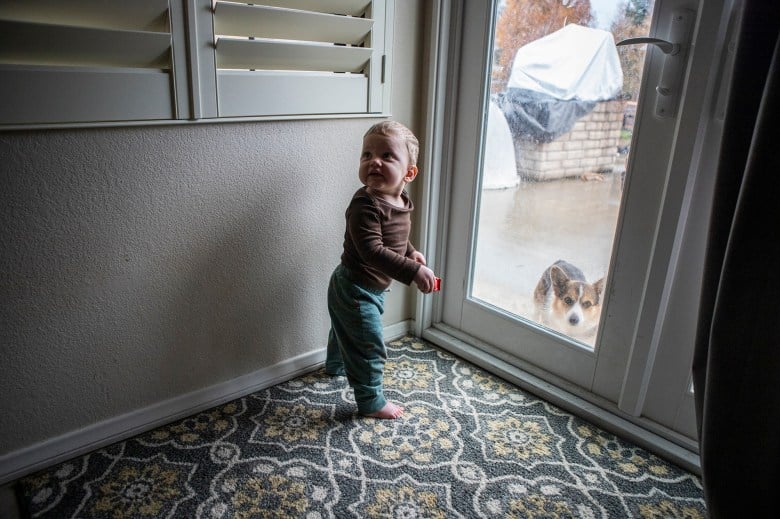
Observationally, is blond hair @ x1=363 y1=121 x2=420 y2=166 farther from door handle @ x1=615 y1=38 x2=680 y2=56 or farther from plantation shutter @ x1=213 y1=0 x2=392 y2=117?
door handle @ x1=615 y1=38 x2=680 y2=56

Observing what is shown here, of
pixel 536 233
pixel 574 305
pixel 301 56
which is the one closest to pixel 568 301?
pixel 574 305

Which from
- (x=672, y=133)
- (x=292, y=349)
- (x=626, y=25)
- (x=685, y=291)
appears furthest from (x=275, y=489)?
(x=626, y=25)

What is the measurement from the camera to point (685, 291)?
1.37 metres

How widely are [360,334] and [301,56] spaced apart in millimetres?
756

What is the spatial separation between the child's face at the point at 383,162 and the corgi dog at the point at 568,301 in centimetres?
57

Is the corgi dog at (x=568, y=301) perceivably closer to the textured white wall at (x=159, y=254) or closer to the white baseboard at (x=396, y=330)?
the white baseboard at (x=396, y=330)

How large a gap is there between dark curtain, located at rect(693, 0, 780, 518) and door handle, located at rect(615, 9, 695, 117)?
0.27 meters

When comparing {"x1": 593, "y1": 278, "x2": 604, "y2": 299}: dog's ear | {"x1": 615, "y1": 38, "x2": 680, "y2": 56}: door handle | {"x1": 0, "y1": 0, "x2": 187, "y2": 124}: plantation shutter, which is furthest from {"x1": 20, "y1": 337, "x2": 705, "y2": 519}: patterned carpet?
{"x1": 615, "y1": 38, "x2": 680, "y2": 56}: door handle

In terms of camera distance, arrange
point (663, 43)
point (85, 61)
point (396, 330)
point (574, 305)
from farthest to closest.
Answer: point (396, 330), point (574, 305), point (663, 43), point (85, 61)

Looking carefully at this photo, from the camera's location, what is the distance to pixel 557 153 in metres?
1.58

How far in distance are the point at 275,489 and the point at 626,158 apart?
1189 mm

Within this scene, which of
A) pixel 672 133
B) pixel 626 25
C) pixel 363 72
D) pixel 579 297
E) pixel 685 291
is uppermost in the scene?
pixel 626 25

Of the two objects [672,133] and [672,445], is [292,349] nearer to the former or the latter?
[672,445]

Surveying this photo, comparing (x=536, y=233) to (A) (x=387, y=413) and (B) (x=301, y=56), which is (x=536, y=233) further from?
(B) (x=301, y=56)
